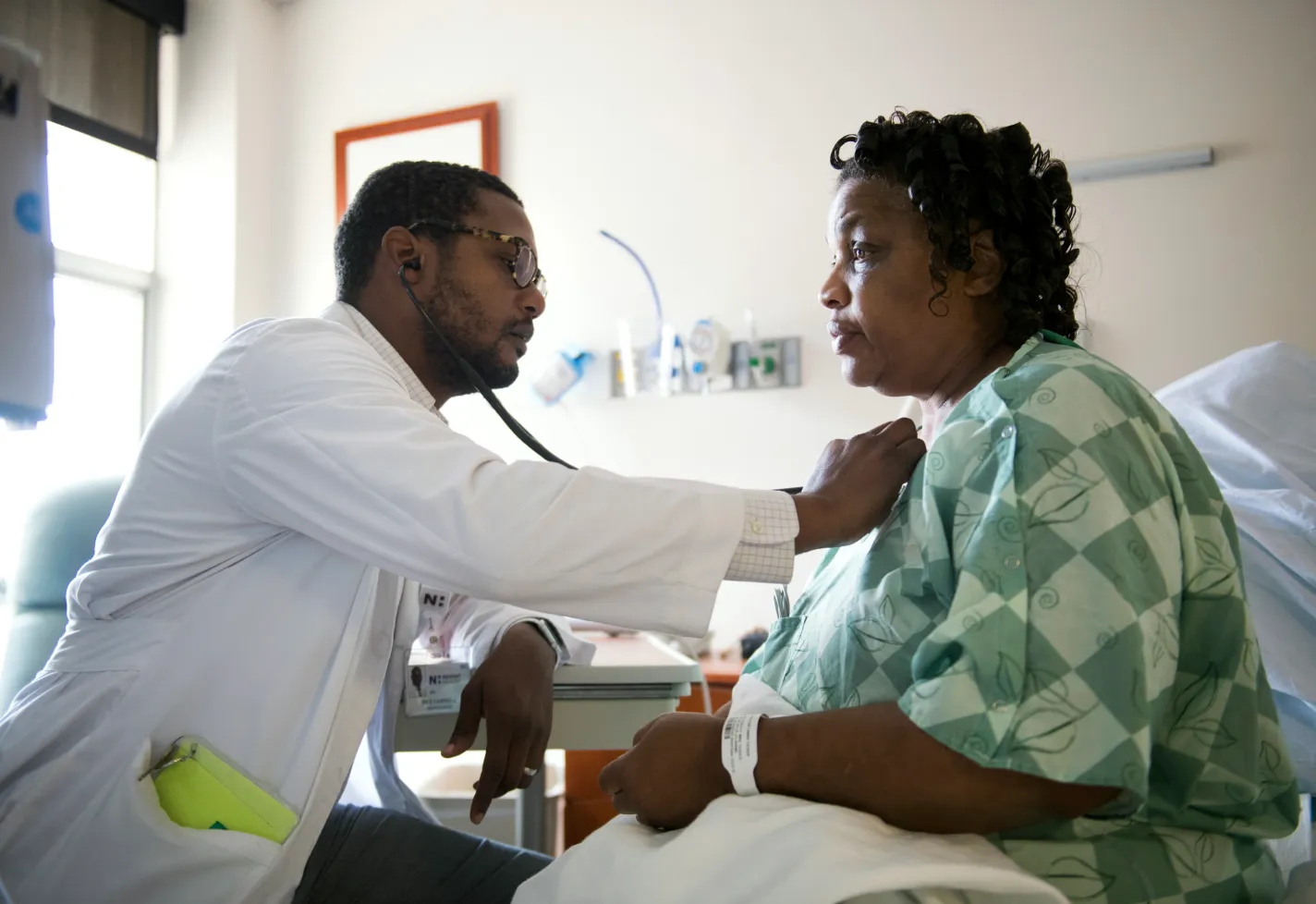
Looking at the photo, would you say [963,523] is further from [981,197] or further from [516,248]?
[516,248]

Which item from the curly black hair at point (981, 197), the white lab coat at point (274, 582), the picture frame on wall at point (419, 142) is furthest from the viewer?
the picture frame on wall at point (419, 142)

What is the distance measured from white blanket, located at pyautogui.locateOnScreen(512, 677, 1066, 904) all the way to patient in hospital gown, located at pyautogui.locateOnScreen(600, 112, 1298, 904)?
0.11 feet

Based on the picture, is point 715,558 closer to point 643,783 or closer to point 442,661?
point 643,783

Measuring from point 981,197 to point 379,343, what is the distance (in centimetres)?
79

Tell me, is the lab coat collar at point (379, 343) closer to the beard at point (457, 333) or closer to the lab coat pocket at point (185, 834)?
the beard at point (457, 333)

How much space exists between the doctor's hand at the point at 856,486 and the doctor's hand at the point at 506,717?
1.55 feet

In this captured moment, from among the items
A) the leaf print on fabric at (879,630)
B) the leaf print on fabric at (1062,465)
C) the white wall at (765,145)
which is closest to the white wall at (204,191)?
the white wall at (765,145)

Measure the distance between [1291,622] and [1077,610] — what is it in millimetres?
734

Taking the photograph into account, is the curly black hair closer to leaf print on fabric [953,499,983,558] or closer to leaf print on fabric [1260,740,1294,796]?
leaf print on fabric [953,499,983,558]

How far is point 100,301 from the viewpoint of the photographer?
304cm

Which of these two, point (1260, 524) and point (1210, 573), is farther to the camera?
point (1260, 524)

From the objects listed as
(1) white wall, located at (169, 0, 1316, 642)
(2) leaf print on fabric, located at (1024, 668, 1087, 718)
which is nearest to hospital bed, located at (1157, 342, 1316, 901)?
(2) leaf print on fabric, located at (1024, 668, 1087, 718)

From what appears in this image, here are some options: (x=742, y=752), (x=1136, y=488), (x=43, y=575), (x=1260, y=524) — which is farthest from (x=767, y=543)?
(x=43, y=575)

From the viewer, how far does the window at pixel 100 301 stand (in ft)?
9.27
